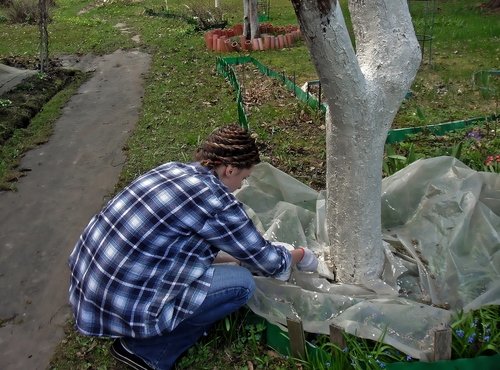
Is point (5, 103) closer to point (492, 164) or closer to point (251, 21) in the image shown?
point (492, 164)

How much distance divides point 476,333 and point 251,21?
10849 millimetres

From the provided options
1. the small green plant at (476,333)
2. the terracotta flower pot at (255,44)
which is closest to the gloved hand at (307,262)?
the small green plant at (476,333)

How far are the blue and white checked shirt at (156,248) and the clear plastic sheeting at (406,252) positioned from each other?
0.48 m

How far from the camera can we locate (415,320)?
2662 mm

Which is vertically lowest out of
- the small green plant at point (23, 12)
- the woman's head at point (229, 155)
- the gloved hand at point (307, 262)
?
the small green plant at point (23, 12)

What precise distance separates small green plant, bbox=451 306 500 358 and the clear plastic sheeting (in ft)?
0.18

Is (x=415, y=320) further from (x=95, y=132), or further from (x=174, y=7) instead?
(x=174, y=7)

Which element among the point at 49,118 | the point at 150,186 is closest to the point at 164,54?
the point at 49,118

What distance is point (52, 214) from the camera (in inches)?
187

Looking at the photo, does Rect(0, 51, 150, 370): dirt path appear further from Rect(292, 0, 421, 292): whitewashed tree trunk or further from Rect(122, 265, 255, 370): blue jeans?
Rect(292, 0, 421, 292): whitewashed tree trunk

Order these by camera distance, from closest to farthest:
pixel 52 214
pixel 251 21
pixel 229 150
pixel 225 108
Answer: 1. pixel 229 150
2. pixel 52 214
3. pixel 225 108
4. pixel 251 21

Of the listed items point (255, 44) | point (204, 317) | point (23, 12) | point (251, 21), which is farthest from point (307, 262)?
point (23, 12)

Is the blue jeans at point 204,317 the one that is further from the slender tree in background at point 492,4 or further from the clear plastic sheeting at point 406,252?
the slender tree in background at point 492,4

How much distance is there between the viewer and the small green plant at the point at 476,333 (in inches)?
100
